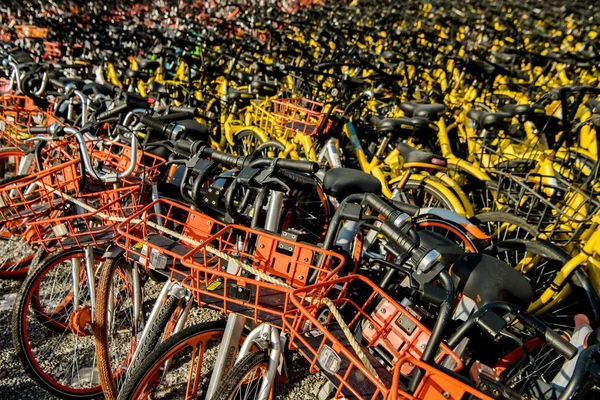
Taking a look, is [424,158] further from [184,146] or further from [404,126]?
[184,146]

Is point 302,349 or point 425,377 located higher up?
point 425,377

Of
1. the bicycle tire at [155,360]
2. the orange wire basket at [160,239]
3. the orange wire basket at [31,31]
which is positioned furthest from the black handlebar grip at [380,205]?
the orange wire basket at [31,31]

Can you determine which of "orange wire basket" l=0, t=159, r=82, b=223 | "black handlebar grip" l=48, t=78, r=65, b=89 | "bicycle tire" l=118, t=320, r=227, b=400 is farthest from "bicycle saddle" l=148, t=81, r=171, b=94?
"bicycle tire" l=118, t=320, r=227, b=400

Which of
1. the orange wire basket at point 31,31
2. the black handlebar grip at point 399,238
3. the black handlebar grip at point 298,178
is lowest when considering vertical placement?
the orange wire basket at point 31,31

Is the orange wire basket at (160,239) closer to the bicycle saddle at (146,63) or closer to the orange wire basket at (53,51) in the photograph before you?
the bicycle saddle at (146,63)

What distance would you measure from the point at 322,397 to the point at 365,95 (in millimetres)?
2952

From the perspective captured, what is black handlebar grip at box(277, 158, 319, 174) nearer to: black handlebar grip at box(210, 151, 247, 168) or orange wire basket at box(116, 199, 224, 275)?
black handlebar grip at box(210, 151, 247, 168)

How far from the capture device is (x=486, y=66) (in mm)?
5965

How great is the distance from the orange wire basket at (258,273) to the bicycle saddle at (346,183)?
454 mm

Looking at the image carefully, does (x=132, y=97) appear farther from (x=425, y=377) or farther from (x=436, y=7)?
(x=436, y=7)

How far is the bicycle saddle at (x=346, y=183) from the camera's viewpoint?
2.44 meters

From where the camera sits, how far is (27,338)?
2.44 metres

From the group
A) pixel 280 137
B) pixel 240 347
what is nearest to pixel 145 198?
pixel 240 347

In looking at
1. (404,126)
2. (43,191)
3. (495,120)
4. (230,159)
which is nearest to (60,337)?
(43,191)
